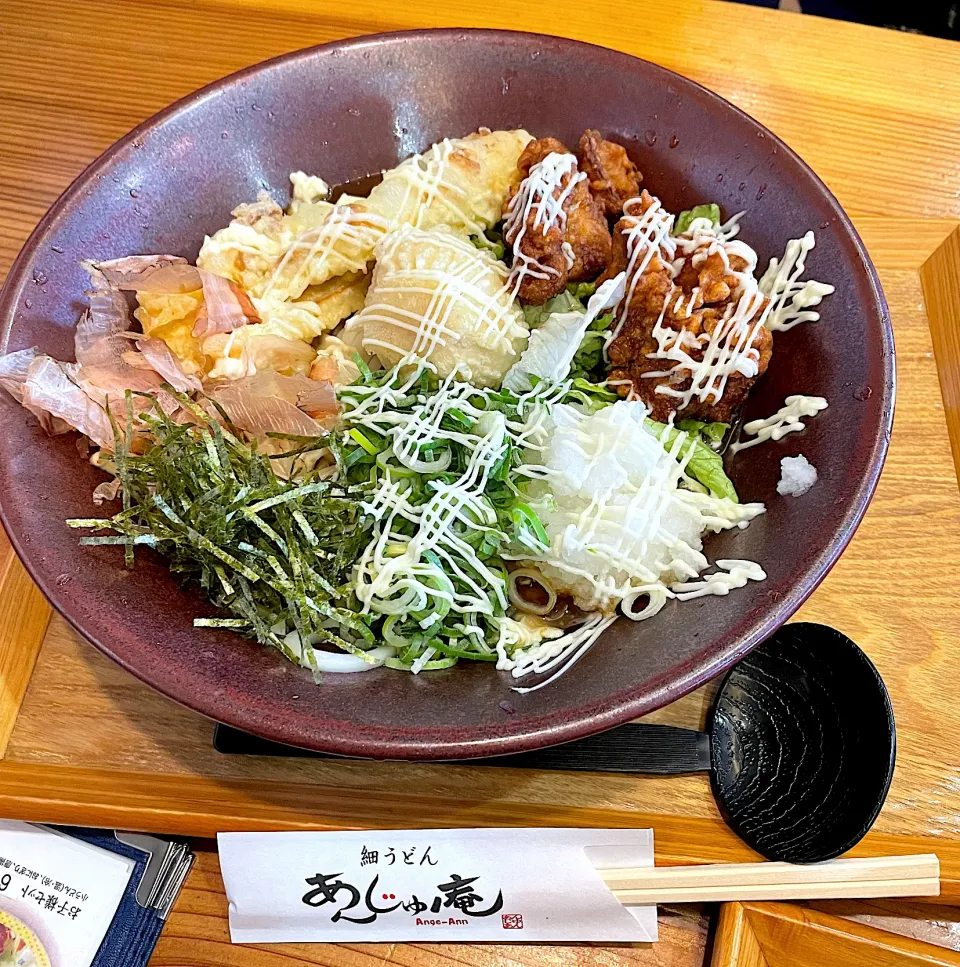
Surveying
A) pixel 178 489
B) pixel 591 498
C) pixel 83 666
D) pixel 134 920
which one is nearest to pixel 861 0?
pixel 591 498

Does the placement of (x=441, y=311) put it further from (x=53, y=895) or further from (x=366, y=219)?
(x=53, y=895)

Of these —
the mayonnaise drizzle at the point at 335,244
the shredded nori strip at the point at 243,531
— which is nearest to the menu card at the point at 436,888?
the shredded nori strip at the point at 243,531

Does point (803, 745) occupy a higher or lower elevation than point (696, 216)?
lower

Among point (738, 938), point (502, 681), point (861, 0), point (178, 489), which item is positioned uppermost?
point (861, 0)

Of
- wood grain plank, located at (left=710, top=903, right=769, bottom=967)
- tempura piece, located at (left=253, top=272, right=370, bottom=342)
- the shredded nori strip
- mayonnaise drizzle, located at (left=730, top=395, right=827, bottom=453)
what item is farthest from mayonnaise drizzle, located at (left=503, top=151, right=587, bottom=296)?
wood grain plank, located at (left=710, top=903, right=769, bottom=967)

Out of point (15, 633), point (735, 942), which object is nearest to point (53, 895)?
point (15, 633)

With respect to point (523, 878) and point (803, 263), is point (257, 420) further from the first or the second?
point (803, 263)
